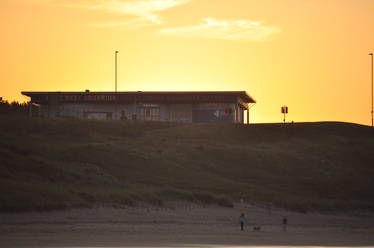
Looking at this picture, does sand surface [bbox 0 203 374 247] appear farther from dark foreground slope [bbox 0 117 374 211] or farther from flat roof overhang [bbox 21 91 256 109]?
flat roof overhang [bbox 21 91 256 109]

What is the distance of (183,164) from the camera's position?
72688mm

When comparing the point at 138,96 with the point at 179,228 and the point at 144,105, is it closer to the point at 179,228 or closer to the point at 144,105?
the point at 144,105

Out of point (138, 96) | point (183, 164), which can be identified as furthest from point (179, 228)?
point (138, 96)

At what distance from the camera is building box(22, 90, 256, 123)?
10144 cm

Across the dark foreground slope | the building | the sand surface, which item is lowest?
the sand surface

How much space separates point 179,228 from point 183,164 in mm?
26688

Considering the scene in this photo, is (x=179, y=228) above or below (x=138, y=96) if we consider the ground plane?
below

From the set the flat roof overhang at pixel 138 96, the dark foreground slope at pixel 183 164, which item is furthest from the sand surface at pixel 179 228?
the flat roof overhang at pixel 138 96

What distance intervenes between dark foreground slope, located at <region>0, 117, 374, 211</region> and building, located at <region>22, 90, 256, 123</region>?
7974 mm

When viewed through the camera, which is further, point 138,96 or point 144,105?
point 144,105

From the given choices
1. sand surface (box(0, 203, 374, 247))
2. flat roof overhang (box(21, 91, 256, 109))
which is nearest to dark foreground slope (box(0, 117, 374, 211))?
sand surface (box(0, 203, 374, 247))

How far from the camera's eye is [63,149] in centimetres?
7238

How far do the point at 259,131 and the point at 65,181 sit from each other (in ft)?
128

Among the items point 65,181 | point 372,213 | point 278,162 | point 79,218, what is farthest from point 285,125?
point 79,218
